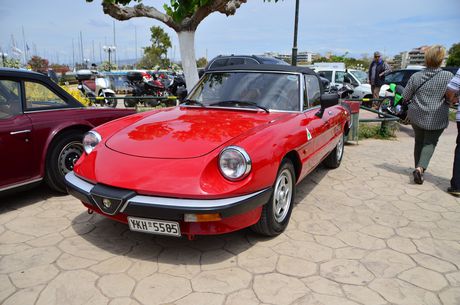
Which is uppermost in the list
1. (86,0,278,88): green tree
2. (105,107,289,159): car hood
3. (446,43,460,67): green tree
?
(446,43,460,67): green tree

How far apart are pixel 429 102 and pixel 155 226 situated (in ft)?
13.1

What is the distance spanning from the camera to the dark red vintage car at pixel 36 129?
11.2 feet

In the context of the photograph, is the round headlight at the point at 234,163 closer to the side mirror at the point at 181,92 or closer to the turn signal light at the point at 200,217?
the turn signal light at the point at 200,217

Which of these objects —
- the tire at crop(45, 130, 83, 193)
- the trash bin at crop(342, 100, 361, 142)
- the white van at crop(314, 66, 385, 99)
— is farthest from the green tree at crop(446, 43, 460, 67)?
the tire at crop(45, 130, 83, 193)

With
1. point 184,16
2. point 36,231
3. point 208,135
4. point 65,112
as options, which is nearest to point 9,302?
point 36,231

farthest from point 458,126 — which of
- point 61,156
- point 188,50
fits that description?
point 188,50

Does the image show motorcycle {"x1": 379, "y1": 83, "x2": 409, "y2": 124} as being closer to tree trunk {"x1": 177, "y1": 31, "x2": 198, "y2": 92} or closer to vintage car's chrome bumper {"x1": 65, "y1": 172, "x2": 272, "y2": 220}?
tree trunk {"x1": 177, "y1": 31, "x2": 198, "y2": 92}

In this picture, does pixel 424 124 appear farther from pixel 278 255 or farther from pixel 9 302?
pixel 9 302

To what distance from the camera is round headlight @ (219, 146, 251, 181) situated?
250 cm

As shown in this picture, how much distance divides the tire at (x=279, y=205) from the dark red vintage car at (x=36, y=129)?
244 centimetres

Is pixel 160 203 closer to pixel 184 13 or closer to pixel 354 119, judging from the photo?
pixel 184 13

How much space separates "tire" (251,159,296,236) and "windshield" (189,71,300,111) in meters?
0.82

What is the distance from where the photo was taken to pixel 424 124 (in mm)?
4539

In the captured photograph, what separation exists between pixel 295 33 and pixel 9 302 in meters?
12.5
